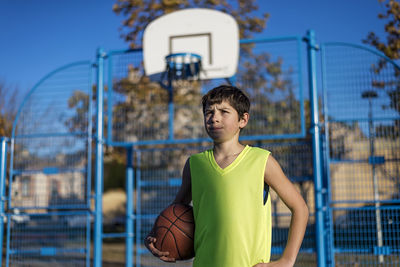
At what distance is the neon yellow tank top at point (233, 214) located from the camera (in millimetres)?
2176

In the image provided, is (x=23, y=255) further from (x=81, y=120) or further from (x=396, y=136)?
(x=396, y=136)

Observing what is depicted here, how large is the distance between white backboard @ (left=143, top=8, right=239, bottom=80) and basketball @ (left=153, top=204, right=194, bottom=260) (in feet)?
16.9

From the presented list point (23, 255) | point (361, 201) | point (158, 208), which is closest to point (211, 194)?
point (361, 201)

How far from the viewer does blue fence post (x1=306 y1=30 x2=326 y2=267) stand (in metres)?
6.37

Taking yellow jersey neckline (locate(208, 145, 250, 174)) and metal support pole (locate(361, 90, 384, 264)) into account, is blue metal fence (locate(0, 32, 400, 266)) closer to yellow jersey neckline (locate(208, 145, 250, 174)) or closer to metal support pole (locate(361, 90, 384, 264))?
metal support pole (locate(361, 90, 384, 264))

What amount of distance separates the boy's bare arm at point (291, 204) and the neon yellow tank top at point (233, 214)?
0.05 m

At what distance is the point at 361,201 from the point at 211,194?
461 cm

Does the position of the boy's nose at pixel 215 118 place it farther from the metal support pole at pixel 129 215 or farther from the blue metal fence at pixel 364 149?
the metal support pole at pixel 129 215

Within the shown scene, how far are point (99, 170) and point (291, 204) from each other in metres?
5.46

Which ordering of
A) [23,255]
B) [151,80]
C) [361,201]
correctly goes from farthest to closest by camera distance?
[151,80], [23,255], [361,201]

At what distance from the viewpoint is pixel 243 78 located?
7539 millimetres

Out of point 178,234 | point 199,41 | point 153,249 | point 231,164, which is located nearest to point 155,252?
point 153,249

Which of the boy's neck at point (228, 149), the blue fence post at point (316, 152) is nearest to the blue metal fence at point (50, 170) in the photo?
the blue fence post at point (316, 152)

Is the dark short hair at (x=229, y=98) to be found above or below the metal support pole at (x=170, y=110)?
below
